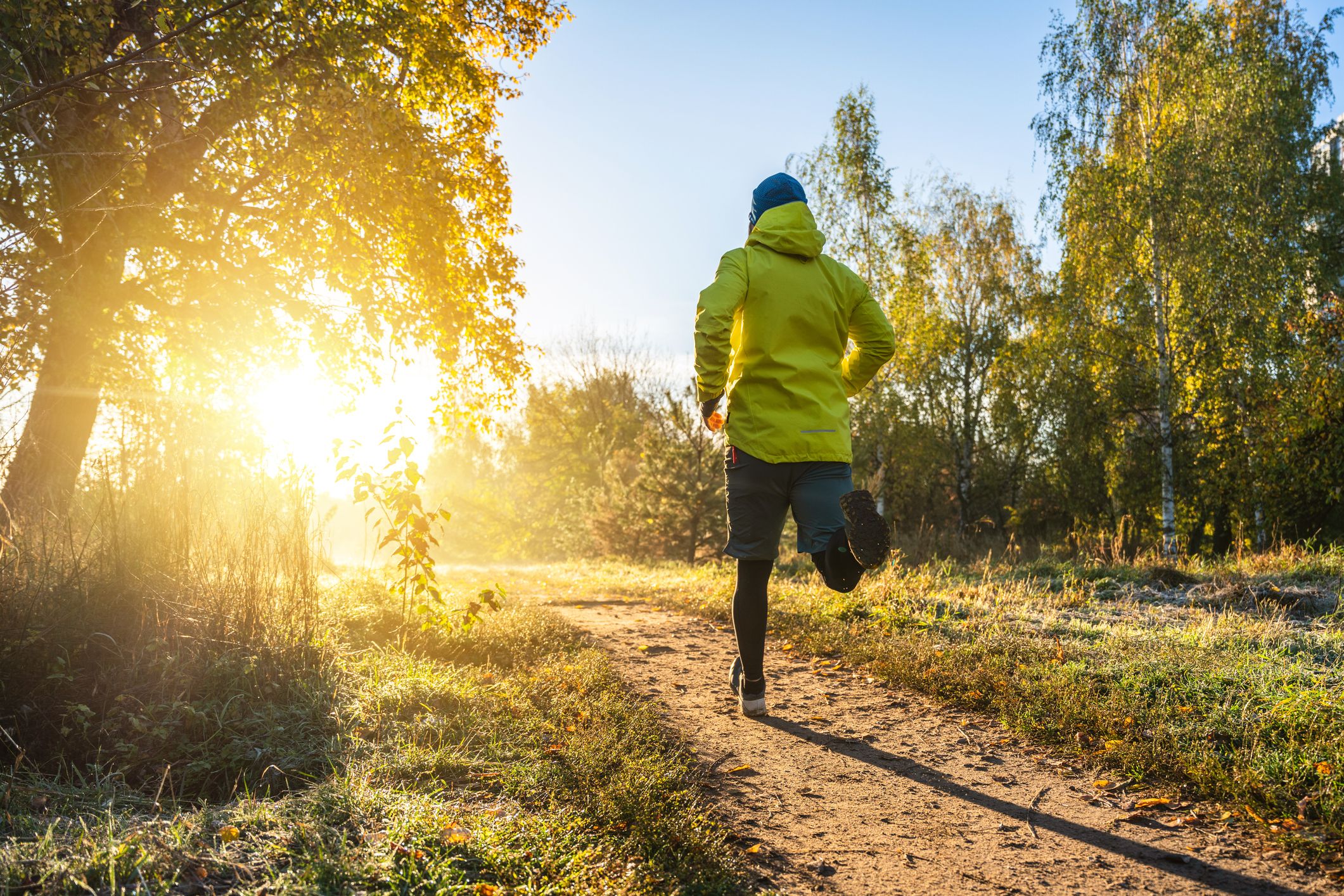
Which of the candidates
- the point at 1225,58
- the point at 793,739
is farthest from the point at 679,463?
the point at 1225,58

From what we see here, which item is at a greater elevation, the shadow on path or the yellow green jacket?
the yellow green jacket

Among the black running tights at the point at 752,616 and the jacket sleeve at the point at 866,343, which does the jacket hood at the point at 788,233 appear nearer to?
the jacket sleeve at the point at 866,343

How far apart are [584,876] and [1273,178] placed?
2034 cm

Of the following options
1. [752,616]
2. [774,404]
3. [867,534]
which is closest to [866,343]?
[774,404]

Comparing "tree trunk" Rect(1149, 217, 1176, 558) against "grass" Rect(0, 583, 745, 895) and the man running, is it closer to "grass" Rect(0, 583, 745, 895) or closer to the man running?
the man running

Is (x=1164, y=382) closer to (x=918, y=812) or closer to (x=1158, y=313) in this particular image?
(x=1158, y=313)

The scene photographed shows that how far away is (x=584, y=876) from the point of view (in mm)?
2016

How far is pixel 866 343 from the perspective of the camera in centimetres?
393

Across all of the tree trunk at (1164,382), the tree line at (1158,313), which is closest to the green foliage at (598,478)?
the tree line at (1158,313)

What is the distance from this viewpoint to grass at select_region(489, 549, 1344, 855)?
2.52 meters

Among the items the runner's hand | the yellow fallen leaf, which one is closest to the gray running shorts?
the runner's hand

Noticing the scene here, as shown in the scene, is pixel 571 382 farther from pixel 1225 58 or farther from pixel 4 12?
pixel 4 12

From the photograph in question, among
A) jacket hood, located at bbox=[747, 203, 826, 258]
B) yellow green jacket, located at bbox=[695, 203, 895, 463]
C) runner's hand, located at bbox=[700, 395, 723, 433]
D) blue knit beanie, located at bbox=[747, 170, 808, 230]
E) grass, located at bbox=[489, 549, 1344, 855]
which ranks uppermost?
blue knit beanie, located at bbox=[747, 170, 808, 230]

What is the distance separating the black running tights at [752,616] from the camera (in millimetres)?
3580
